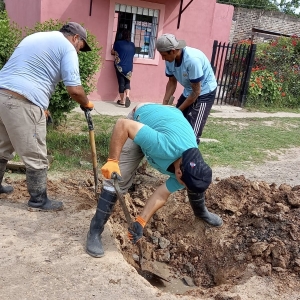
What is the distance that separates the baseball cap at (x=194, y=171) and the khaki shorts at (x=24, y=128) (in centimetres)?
147

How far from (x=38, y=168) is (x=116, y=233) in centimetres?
96

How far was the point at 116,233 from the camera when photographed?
3844 millimetres

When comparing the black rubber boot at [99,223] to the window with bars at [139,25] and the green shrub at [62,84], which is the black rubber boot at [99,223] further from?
the window with bars at [139,25]

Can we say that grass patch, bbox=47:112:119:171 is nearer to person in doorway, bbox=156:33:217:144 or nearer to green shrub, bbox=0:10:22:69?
green shrub, bbox=0:10:22:69

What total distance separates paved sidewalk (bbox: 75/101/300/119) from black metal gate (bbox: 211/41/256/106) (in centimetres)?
43

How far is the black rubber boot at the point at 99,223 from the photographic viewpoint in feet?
10.9

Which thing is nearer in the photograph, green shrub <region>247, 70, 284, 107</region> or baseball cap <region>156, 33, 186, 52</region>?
baseball cap <region>156, 33, 186, 52</region>

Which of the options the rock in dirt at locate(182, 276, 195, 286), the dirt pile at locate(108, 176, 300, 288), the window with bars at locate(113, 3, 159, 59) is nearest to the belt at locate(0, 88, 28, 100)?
the dirt pile at locate(108, 176, 300, 288)

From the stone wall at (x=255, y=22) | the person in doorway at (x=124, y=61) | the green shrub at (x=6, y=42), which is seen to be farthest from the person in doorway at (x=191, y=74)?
the stone wall at (x=255, y=22)

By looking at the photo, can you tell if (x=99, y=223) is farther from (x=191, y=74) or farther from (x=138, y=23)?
(x=138, y=23)

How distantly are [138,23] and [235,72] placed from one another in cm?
333

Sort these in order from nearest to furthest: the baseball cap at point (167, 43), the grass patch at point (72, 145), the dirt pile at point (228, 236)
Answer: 1. the dirt pile at point (228, 236)
2. the baseball cap at point (167, 43)
3. the grass patch at point (72, 145)

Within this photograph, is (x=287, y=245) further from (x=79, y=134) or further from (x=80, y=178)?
(x=79, y=134)

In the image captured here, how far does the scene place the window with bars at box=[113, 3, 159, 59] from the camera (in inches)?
376
